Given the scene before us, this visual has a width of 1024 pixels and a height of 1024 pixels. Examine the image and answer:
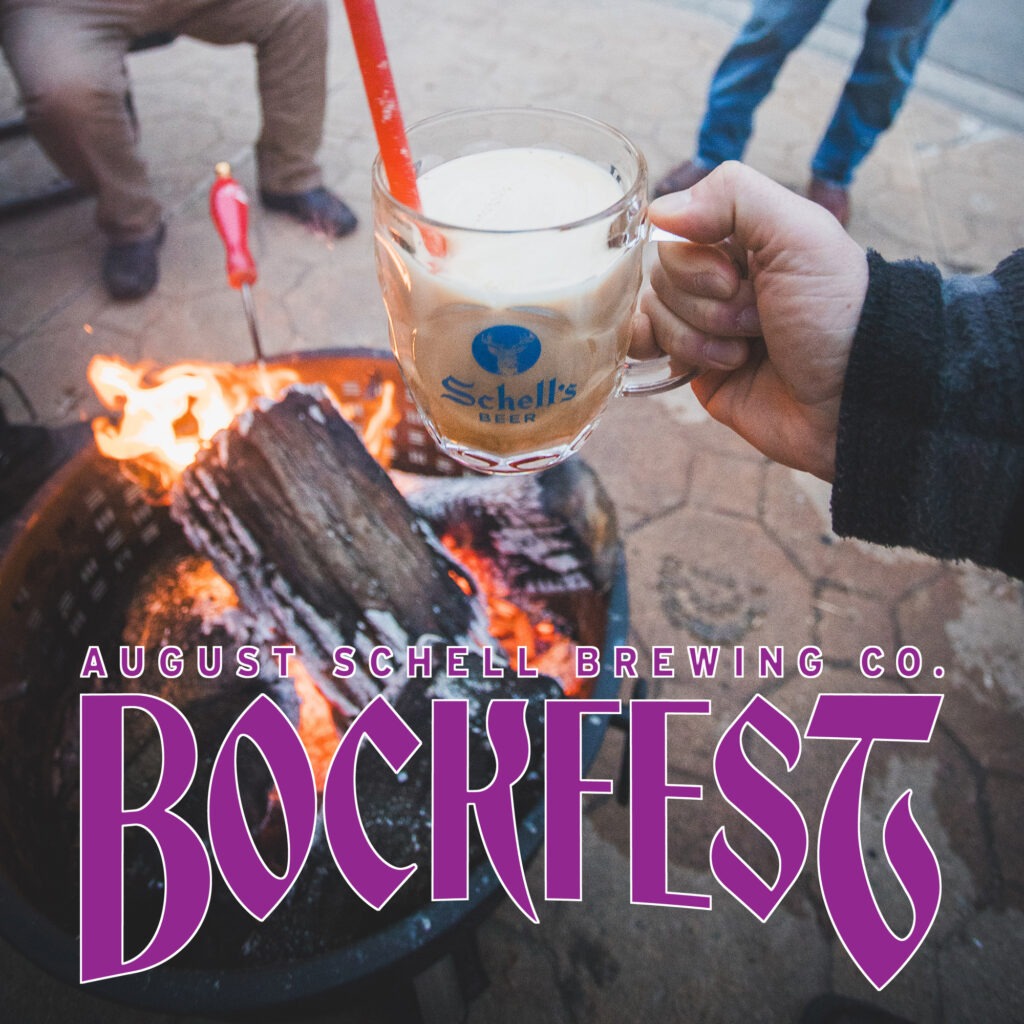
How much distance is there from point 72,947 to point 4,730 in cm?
50

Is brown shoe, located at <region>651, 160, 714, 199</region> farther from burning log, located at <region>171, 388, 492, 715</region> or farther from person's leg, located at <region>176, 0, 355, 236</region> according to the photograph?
burning log, located at <region>171, 388, 492, 715</region>

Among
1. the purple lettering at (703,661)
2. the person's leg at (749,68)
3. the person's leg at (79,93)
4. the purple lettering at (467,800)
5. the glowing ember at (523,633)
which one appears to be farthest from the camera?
the person's leg at (749,68)

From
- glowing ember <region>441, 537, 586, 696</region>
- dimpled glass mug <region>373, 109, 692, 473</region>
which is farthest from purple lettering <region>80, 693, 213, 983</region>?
dimpled glass mug <region>373, 109, 692, 473</region>

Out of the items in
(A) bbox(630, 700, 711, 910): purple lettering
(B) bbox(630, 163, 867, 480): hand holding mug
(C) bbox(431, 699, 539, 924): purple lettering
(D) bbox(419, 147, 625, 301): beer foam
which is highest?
(D) bbox(419, 147, 625, 301): beer foam

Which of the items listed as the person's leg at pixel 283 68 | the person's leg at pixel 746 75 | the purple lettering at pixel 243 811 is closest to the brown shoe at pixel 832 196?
the person's leg at pixel 746 75

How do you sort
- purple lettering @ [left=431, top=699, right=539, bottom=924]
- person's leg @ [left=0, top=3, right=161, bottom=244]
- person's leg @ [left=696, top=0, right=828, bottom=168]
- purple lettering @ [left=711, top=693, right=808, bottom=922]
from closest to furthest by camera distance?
purple lettering @ [left=431, top=699, right=539, bottom=924]
purple lettering @ [left=711, top=693, right=808, bottom=922]
person's leg @ [left=0, top=3, right=161, bottom=244]
person's leg @ [left=696, top=0, right=828, bottom=168]

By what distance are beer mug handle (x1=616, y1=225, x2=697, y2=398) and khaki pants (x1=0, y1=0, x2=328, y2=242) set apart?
246 centimetres

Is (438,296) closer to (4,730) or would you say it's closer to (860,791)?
(4,730)

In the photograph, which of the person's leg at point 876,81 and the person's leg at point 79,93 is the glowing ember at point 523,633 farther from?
the person's leg at point 876,81

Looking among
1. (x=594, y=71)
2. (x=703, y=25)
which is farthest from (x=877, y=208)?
(x=703, y=25)

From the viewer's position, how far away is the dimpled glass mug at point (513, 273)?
895 millimetres

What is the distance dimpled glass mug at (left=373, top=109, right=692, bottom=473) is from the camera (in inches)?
35.2

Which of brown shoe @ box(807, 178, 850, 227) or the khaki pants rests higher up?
the khaki pants

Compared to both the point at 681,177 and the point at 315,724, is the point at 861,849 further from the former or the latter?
the point at 681,177
